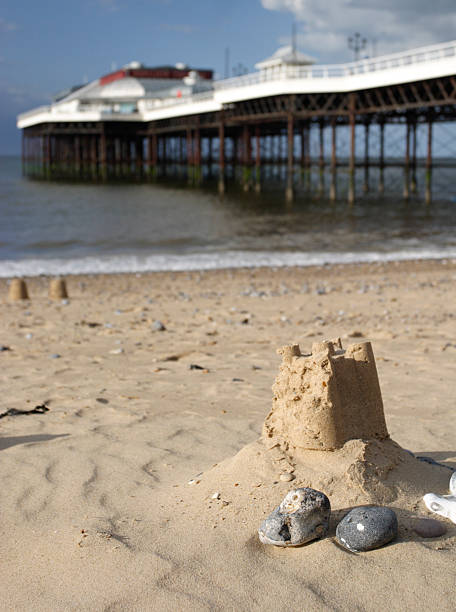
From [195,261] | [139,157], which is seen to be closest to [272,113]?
[195,261]

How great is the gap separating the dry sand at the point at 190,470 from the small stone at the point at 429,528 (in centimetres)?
3

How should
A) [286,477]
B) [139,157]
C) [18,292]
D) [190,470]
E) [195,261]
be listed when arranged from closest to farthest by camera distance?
1. [286,477]
2. [190,470]
3. [18,292]
4. [195,261]
5. [139,157]

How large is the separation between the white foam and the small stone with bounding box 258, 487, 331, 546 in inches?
536

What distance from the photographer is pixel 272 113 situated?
33312 millimetres

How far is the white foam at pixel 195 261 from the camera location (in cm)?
1656

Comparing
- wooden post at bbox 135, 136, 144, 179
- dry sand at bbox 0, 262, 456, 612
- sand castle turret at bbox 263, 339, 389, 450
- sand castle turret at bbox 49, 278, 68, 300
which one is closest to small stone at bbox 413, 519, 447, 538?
dry sand at bbox 0, 262, 456, 612

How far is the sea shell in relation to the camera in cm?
291

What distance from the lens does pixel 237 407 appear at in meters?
5.13

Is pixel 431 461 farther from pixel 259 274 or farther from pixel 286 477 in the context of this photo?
pixel 259 274

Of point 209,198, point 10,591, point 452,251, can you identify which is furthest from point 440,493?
point 209,198

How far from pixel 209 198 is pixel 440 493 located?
3762 cm

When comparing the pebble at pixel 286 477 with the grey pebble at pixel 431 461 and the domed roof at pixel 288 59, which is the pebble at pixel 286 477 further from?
the domed roof at pixel 288 59

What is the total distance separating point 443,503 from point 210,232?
22068 millimetres

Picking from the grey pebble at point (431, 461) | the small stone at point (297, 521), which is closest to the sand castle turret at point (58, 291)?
the grey pebble at point (431, 461)
